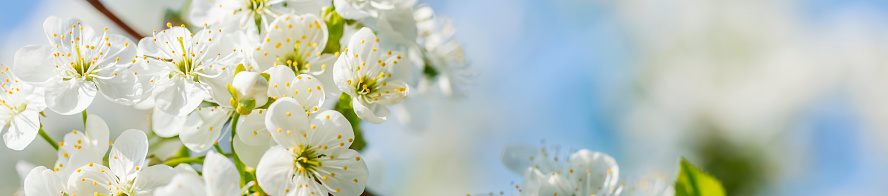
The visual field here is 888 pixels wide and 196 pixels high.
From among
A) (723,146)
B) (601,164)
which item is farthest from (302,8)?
(723,146)

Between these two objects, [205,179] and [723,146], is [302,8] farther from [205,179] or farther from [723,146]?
[723,146]

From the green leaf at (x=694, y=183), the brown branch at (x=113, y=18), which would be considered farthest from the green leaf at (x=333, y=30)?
the green leaf at (x=694, y=183)

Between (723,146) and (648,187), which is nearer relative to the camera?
(648,187)

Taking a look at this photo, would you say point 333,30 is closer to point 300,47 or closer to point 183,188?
point 300,47

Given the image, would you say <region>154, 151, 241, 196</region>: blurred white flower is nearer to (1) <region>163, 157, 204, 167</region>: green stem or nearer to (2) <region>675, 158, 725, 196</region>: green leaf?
(1) <region>163, 157, 204, 167</region>: green stem

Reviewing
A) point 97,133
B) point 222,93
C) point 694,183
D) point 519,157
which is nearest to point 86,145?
point 97,133

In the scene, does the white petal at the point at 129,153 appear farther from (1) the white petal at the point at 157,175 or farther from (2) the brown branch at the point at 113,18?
(2) the brown branch at the point at 113,18
